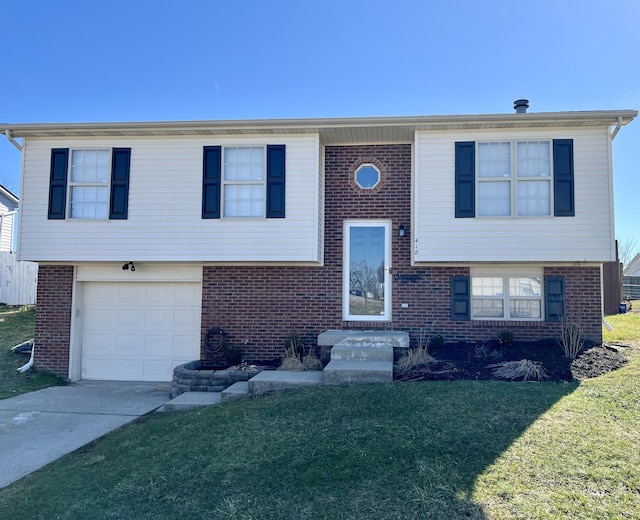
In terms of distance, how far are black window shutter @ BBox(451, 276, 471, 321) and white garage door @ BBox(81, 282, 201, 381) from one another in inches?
206

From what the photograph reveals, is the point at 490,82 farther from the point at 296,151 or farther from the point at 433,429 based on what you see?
the point at 433,429

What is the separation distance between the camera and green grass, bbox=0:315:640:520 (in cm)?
361

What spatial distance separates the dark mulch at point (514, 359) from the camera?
7.11 meters

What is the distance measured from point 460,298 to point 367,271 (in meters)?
1.88

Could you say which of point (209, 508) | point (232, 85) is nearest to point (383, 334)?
point (209, 508)

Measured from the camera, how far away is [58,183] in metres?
9.38

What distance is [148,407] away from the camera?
7.85 metres

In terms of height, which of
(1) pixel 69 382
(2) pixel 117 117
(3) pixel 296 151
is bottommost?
(1) pixel 69 382

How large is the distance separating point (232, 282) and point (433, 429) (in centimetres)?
586

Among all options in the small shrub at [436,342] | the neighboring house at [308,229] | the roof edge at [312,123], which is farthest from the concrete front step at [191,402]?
the roof edge at [312,123]

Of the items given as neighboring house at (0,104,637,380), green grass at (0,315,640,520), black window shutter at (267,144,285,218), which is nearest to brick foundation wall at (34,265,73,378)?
neighboring house at (0,104,637,380)

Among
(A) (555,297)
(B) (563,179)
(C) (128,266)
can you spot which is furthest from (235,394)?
(B) (563,179)

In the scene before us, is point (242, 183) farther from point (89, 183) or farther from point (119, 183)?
point (89, 183)

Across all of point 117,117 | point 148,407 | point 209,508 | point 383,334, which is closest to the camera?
point 209,508
